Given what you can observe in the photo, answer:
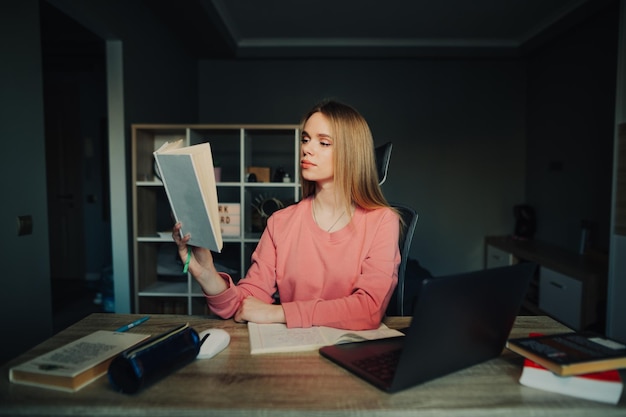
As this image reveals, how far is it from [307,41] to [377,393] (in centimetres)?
424

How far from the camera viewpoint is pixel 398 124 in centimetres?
478

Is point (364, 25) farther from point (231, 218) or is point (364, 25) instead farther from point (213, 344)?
point (213, 344)

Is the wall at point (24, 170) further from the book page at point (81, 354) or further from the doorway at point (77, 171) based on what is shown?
the doorway at point (77, 171)

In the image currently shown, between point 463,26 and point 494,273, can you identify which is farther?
point 463,26

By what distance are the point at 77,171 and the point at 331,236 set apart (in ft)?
14.7

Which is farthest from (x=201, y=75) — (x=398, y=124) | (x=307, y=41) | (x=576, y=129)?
(x=576, y=129)

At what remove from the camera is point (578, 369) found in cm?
78

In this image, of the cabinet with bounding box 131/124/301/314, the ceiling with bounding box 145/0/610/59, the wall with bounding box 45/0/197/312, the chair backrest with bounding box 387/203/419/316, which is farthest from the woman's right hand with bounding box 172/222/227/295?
the ceiling with bounding box 145/0/610/59

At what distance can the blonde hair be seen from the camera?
1363 millimetres

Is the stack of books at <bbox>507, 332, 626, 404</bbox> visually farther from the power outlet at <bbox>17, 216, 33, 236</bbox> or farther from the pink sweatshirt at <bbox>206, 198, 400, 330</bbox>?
the power outlet at <bbox>17, 216, 33, 236</bbox>

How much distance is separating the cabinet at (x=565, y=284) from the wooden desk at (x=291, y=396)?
2.43 meters

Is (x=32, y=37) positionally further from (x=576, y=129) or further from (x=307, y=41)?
(x=576, y=129)

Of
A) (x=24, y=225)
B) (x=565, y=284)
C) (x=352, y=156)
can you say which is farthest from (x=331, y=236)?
(x=565, y=284)

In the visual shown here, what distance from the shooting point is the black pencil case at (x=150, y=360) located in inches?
31.0
